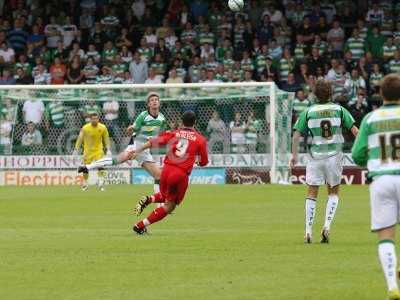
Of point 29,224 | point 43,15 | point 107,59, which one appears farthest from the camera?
point 43,15

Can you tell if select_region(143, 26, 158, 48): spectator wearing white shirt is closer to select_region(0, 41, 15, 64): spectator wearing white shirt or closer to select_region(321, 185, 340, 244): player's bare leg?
select_region(0, 41, 15, 64): spectator wearing white shirt

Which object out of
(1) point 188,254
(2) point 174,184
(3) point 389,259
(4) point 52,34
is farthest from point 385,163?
(4) point 52,34

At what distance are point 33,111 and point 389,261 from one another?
25243 millimetres

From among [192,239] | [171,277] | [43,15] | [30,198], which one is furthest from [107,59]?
[171,277]

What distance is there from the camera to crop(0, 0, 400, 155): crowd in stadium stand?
35344 mm

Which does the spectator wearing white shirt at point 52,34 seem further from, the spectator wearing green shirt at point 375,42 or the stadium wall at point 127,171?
the spectator wearing green shirt at point 375,42

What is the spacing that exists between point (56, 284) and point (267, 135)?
22.2 metres

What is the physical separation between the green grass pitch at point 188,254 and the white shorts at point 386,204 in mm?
919

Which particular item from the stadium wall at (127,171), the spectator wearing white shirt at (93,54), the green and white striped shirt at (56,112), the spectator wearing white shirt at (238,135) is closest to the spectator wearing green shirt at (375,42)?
the stadium wall at (127,171)

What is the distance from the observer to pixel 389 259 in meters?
10.1

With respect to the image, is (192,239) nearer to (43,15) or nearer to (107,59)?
(107,59)

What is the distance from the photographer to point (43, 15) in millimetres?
40250

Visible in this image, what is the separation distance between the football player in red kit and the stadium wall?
16.1 meters

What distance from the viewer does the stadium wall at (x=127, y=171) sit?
33.4 metres
